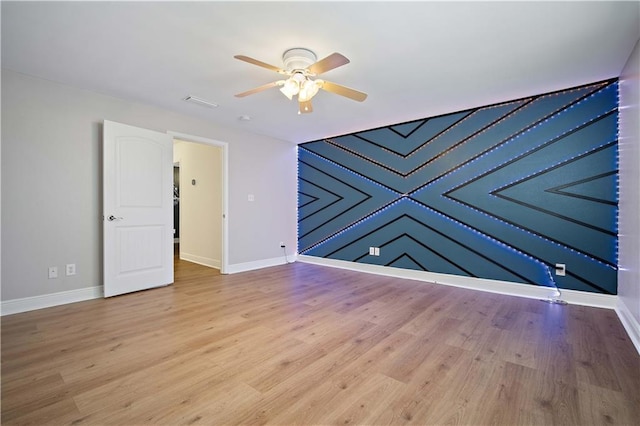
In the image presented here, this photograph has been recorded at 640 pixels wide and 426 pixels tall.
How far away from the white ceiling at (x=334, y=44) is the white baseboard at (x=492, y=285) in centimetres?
235

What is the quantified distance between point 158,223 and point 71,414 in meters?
2.75

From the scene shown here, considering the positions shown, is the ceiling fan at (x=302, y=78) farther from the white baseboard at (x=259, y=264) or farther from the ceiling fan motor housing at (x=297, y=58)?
the white baseboard at (x=259, y=264)

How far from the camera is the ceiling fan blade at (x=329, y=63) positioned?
203cm

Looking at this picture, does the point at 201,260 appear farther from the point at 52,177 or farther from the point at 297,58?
the point at 297,58

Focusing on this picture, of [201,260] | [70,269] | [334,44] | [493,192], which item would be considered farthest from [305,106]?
[201,260]

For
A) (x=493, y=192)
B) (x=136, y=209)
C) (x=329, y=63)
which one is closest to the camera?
(x=329, y=63)

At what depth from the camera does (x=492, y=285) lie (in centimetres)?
375

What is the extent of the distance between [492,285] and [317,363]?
291cm

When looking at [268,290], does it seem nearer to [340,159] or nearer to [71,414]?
[71,414]

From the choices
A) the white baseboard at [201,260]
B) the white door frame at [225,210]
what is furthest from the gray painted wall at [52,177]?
the white baseboard at [201,260]

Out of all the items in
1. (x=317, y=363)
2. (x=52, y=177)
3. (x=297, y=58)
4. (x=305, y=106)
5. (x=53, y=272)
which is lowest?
(x=317, y=363)

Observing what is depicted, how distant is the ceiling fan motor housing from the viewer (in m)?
2.40

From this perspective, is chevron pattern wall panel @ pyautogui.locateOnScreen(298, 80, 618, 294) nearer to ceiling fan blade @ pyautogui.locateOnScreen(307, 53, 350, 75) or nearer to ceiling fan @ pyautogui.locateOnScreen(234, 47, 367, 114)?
ceiling fan @ pyautogui.locateOnScreen(234, 47, 367, 114)

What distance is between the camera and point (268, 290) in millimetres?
3729
